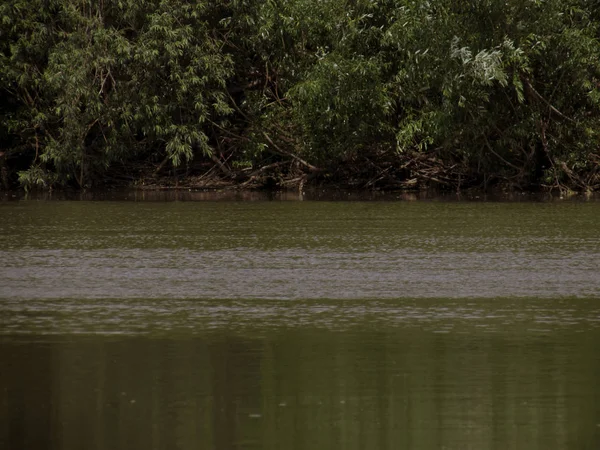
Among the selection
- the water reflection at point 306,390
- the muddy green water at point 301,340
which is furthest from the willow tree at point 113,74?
the water reflection at point 306,390

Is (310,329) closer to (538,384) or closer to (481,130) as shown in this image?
(538,384)

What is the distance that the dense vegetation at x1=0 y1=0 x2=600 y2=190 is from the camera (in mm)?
19953

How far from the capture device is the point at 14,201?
20.3 meters

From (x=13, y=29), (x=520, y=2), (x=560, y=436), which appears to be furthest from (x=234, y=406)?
(x=13, y=29)

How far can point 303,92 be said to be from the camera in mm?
21078

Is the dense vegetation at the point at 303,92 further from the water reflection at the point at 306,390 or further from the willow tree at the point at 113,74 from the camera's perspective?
the water reflection at the point at 306,390

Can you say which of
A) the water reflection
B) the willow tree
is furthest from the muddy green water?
the willow tree

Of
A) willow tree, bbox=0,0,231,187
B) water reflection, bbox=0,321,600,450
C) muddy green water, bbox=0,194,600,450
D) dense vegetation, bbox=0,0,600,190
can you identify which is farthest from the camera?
willow tree, bbox=0,0,231,187

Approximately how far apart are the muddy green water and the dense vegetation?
6.94 metres

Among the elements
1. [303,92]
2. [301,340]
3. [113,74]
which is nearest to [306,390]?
[301,340]

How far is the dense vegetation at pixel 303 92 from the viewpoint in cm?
1995

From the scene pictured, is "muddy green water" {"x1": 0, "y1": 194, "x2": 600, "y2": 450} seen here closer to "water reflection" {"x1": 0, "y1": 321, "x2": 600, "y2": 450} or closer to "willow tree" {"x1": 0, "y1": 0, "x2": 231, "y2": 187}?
"water reflection" {"x1": 0, "y1": 321, "x2": 600, "y2": 450}

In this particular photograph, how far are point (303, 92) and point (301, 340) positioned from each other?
14.2 meters

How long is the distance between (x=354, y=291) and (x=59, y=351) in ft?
9.48
